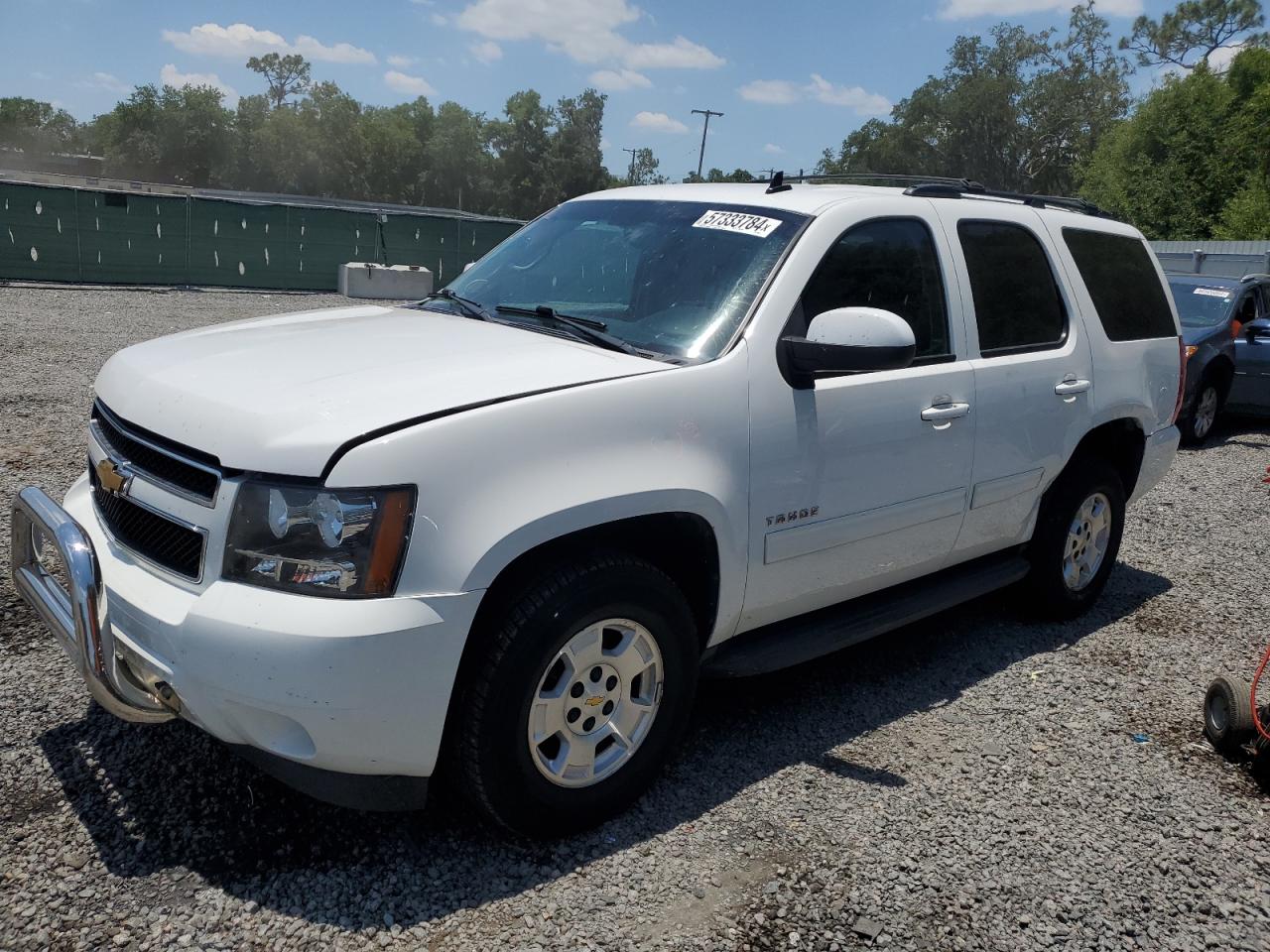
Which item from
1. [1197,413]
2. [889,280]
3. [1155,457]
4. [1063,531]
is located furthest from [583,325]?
[1197,413]

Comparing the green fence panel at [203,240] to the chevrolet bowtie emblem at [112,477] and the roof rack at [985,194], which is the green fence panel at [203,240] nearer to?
the chevrolet bowtie emblem at [112,477]

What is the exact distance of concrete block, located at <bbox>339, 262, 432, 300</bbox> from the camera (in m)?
21.4

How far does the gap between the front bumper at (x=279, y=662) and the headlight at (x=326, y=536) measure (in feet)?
0.15

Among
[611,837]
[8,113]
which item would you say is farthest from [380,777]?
[8,113]

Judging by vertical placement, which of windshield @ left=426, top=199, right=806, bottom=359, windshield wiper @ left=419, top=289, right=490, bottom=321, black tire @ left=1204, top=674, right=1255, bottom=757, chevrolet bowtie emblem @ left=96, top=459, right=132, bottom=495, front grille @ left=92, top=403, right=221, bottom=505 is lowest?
black tire @ left=1204, top=674, right=1255, bottom=757

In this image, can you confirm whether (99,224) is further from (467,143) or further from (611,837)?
(467,143)

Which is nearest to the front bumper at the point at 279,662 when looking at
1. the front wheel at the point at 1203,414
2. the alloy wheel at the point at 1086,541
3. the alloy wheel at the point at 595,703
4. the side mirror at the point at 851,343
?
the alloy wheel at the point at 595,703

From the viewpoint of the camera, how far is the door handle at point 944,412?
370cm

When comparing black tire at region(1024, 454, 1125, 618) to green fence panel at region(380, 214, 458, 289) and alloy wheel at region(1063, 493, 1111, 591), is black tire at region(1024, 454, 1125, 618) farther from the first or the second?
green fence panel at region(380, 214, 458, 289)

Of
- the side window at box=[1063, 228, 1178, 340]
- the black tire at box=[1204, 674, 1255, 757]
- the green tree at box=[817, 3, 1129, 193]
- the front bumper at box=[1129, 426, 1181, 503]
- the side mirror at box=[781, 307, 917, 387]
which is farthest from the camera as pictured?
the green tree at box=[817, 3, 1129, 193]

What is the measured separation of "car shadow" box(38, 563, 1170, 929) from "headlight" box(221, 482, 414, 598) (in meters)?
0.88

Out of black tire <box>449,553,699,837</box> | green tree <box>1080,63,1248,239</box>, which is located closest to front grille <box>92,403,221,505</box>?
black tire <box>449,553,699,837</box>

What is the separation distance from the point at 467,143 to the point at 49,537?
373ft

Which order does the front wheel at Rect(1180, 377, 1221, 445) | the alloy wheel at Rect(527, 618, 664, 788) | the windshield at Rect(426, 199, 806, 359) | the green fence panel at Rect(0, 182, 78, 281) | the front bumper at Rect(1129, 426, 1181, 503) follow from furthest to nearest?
the green fence panel at Rect(0, 182, 78, 281), the front wheel at Rect(1180, 377, 1221, 445), the front bumper at Rect(1129, 426, 1181, 503), the windshield at Rect(426, 199, 806, 359), the alloy wheel at Rect(527, 618, 664, 788)
